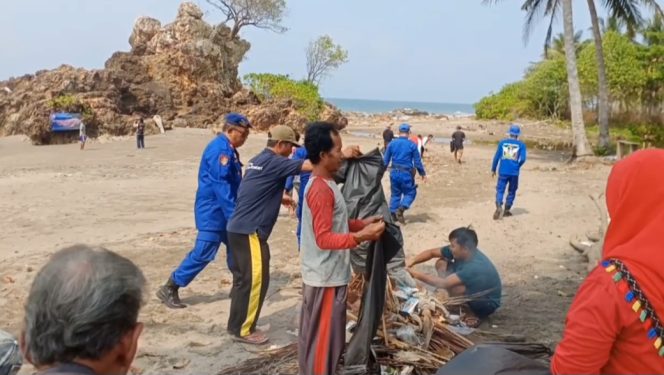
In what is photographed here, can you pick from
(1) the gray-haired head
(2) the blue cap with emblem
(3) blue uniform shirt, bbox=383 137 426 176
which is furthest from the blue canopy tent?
(1) the gray-haired head

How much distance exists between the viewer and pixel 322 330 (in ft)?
12.0

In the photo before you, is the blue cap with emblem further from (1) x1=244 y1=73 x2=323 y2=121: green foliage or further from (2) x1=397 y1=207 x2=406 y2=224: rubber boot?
(1) x1=244 y1=73 x2=323 y2=121: green foliage

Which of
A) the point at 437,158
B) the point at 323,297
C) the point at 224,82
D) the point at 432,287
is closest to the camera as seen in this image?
the point at 323,297

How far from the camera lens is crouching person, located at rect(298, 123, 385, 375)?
3.60 metres

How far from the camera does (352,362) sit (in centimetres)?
387

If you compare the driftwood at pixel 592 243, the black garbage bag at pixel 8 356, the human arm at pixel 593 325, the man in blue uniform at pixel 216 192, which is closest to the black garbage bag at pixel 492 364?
the human arm at pixel 593 325

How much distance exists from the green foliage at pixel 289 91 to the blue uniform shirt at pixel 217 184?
99.6 feet

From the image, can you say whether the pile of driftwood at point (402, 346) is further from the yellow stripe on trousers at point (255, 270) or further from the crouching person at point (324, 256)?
the yellow stripe on trousers at point (255, 270)

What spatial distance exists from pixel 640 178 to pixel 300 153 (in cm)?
693

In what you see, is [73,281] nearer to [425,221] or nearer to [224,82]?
[425,221]

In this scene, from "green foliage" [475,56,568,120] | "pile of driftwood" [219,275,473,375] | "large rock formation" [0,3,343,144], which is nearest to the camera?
"pile of driftwood" [219,275,473,375]

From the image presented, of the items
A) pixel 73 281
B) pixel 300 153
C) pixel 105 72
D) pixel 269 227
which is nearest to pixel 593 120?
pixel 105 72

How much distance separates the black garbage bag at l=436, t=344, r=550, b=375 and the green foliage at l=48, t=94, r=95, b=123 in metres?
29.5

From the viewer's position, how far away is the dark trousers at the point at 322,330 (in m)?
3.66
